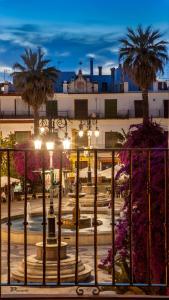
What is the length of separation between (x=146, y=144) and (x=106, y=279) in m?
3.73

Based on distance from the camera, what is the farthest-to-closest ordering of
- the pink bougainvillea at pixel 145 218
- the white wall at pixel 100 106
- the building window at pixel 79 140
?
the white wall at pixel 100 106
the building window at pixel 79 140
the pink bougainvillea at pixel 145 218

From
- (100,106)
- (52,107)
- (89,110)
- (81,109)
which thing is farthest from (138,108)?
(52,107)

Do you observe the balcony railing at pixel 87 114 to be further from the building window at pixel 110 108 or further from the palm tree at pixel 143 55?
the palm tree at pixel 143 55

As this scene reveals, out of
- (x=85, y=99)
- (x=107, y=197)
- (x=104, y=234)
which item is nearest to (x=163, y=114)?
(x=85, y=99)

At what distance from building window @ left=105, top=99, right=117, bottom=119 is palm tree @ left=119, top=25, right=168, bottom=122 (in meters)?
8.44

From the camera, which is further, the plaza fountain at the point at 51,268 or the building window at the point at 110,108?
the building window at the point at 110,108

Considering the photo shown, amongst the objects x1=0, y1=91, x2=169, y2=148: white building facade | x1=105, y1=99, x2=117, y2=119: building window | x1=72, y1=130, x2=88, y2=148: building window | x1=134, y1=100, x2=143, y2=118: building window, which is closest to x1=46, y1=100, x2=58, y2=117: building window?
x1=0, y1=91, x2=169, y2=148: white building facade

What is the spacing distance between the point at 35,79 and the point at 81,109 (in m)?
6.54

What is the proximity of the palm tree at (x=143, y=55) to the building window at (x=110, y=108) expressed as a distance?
8.44 metres

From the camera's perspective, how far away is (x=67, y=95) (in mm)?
38312

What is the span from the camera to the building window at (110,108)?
1480 inches

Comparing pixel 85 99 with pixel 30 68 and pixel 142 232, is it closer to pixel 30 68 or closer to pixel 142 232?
pixel 30 68

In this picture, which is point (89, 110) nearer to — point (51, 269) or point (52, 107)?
point (52, 107)

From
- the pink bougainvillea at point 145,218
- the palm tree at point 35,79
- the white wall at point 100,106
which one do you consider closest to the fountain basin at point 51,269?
the pink bougainvillea at point 145,218
